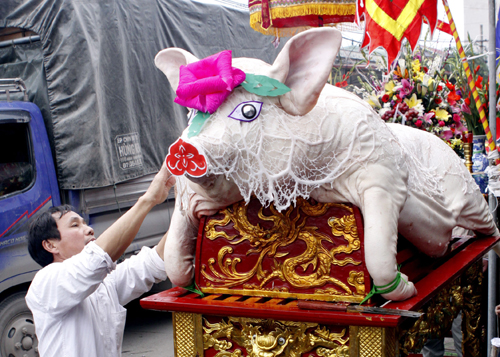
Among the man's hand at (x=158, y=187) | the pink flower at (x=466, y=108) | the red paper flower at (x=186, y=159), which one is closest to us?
the red paper flower at (x=186, y=159)

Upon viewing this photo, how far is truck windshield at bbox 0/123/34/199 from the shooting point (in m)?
3.66

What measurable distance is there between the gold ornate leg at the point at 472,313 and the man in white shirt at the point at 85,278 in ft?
4.70

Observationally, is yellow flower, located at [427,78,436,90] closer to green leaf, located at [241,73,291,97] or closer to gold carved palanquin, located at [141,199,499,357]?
gold carved palanquin, located at [141,199,499,357]

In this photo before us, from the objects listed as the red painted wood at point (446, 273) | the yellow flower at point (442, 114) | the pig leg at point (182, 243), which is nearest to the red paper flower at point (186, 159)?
the pig leg at point (182, 243)

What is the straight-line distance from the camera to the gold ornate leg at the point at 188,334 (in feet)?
6.04

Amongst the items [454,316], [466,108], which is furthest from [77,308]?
[466,108]

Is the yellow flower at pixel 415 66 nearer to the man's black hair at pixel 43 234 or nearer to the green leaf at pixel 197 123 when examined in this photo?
the green leaf at pixel 197 123

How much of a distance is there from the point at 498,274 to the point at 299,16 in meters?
1.92

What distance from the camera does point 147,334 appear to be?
15.1 feet

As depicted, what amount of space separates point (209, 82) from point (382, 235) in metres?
0.68

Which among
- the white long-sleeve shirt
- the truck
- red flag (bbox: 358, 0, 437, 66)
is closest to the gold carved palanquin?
the white long-sleeve shirt

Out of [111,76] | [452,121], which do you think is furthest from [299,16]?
[111,76]

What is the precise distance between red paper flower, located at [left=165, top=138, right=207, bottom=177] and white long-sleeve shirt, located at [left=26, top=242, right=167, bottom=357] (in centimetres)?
52

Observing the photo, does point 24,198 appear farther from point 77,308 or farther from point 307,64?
point 307,64
